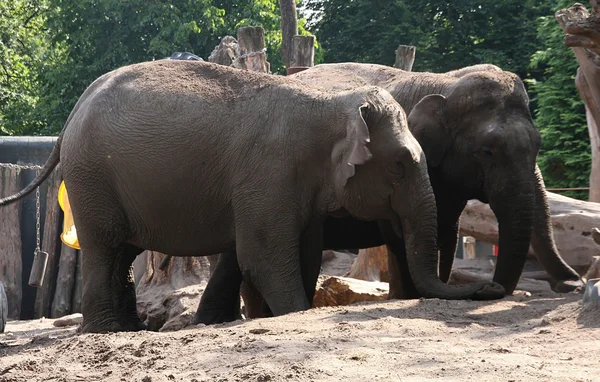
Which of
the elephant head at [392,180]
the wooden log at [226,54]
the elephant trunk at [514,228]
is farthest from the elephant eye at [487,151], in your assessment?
the wooden log at [226,54]

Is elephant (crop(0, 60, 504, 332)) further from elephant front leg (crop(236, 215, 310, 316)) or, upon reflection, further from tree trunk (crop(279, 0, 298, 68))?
tree trunk (crop(279, 0, 298, 68))

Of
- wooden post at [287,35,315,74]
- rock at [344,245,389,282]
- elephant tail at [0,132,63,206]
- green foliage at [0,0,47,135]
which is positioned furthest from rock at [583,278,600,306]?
green foliage at [0,0,47,135]

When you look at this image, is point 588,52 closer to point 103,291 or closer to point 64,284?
point 103,291

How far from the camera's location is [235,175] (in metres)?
8.66

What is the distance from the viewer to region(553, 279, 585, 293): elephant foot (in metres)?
9.48

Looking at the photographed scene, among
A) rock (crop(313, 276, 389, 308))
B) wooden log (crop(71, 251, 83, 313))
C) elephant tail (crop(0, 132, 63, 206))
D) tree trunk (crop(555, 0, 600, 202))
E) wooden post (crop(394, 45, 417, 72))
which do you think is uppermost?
wooden post (crop(394, 45, 417, 72))

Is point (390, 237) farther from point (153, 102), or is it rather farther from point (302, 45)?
point (302, 45)

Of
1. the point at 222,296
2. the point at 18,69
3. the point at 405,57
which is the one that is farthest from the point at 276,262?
the point at 18,69

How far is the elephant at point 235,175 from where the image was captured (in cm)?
844

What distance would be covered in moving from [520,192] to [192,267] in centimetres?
404

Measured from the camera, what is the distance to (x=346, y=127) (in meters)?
8.40

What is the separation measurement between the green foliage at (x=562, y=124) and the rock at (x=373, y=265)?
35.4ft

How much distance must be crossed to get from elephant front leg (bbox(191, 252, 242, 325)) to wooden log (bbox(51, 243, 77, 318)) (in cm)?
631

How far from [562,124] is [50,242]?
38.1ft
